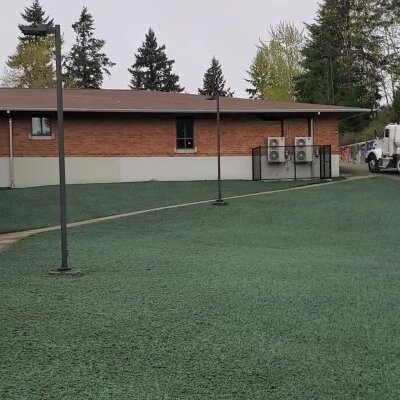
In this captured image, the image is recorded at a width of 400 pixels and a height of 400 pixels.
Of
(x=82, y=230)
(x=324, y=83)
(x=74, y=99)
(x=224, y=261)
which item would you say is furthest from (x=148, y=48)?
(x=224, y=261)

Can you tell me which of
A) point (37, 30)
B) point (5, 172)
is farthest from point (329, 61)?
point (37, 30)

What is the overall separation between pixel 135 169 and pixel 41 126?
14.5 feet

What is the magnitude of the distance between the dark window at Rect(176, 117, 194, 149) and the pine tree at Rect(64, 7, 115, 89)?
38.9 m

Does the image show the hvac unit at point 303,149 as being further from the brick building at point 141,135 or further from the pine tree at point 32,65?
the pine tree at point 32,65

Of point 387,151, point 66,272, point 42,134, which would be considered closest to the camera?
point 66,272

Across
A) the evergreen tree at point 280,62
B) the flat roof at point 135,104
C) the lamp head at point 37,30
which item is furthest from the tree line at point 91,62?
the lamp head at point 37,30

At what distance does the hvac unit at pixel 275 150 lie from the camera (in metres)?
24.2

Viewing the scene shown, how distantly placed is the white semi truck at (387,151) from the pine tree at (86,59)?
40193 mm

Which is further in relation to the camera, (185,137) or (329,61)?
(329,61)

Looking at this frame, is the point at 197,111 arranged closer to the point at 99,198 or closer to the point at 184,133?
the point at 184,133

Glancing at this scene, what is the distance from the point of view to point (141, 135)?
24.2 meters

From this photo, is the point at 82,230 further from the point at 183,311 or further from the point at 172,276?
the point at 183,311

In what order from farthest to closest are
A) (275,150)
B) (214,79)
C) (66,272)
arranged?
(214,79)
(275,150)
(66,272)

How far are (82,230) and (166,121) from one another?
1297cm
